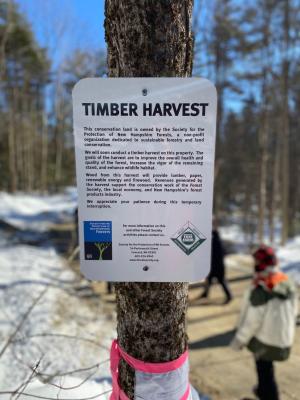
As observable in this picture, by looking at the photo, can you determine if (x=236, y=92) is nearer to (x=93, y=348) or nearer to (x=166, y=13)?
(x=93, y=348)

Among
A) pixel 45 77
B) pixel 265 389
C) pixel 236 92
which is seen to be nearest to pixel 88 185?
pixel 265 389

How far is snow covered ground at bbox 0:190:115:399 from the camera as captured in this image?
2.48m

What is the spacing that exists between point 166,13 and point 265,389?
3106 mm

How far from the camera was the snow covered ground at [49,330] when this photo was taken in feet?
8.15

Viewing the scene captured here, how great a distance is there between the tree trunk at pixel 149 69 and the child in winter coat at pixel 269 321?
1.96 metres

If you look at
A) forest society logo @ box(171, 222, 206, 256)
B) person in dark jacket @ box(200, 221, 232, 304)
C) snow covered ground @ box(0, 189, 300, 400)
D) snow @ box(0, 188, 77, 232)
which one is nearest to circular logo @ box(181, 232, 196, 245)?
forest society logo @ box(171, 222, 206, 256)

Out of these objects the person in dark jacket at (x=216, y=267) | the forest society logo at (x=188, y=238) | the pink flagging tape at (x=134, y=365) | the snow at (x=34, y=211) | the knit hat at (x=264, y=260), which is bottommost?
the snow at (x=34, y=211)

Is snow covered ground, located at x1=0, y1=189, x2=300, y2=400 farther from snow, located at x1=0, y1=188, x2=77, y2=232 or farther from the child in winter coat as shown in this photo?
snow, located at x1=0, y1=188, x2=77, y2=232

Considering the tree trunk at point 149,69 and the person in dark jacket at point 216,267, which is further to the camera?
the person in dark jacket at point 216,267

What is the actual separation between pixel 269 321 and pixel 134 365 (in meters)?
2.13

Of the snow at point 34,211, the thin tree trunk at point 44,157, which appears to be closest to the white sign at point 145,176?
the snow at point 34,211

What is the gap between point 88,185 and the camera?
1.31 m

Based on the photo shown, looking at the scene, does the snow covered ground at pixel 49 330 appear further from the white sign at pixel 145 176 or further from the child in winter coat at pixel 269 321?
Result: the child in winter coat at pixel 269 321

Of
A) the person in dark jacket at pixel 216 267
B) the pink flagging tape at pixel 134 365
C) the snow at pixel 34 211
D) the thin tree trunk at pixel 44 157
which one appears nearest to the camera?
the pink flagging tape at pixel 134 365
